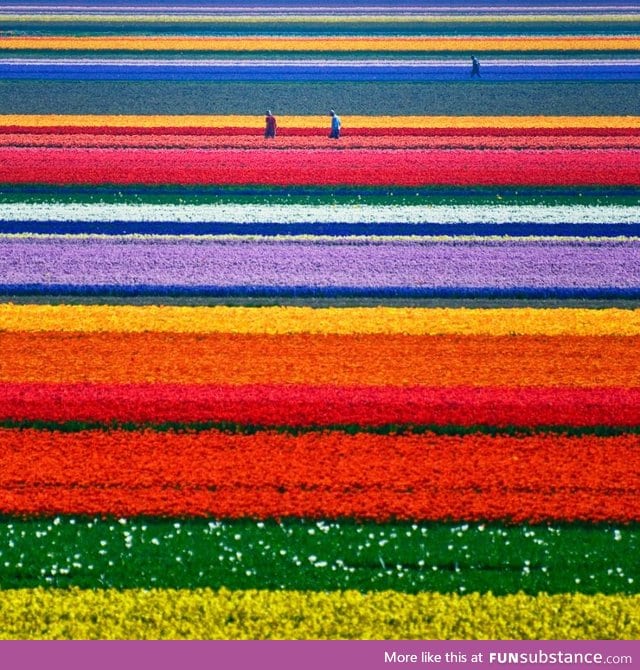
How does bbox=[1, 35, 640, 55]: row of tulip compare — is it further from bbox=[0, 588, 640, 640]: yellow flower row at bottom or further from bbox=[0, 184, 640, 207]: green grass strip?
bbox=[0, 588, 640, 640]: yellow flower row at bottom

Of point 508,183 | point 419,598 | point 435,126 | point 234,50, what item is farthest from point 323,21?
point 419,598

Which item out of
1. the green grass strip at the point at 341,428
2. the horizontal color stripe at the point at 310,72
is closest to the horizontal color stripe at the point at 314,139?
the horizontal color stripe at the point at 310,72

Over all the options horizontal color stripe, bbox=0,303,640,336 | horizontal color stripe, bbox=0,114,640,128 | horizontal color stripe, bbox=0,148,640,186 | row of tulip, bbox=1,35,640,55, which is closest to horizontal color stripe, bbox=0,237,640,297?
horizontal color stripe, bbox=0,303,640,336

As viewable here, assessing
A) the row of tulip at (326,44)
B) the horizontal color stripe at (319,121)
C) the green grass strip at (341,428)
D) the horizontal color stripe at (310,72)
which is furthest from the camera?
the row of tulip at (326,44)

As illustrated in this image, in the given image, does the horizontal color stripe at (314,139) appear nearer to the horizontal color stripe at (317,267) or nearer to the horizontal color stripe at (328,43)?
the horizontal color stripe at (317,267)

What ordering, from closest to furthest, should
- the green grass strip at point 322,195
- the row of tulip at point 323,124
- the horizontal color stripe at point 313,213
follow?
the horizontal color stripe at point 313,213, the green grass strip at point 322,195, the row of tulip at point 323,124

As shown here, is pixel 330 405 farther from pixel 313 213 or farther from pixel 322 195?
pixel 322 195
